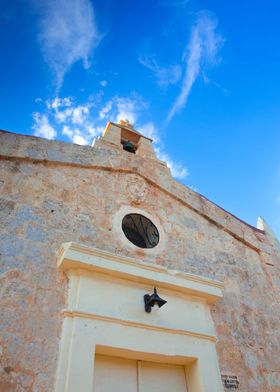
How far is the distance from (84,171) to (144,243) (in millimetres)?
1434

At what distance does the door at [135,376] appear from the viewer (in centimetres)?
316

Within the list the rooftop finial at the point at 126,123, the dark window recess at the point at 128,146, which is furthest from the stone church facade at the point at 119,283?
the rooftop finial at the point at 126,123

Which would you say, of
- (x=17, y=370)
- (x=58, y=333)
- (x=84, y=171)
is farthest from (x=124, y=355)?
(x=84, y=171)

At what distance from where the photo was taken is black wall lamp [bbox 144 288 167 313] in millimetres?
3496

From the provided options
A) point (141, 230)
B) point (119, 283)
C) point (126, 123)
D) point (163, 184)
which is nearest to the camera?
point (119, 283)

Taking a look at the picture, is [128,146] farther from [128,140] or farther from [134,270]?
[134,270]

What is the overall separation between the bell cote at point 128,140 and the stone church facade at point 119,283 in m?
1.28

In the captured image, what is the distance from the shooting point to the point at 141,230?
473 centimetres

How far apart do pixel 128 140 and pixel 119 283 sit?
14.1ft

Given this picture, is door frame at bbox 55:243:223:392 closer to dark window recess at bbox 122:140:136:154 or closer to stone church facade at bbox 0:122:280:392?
stone church facade at bbox 0:122:280:392

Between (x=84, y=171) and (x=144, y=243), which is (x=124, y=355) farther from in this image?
(x=84, y=171)

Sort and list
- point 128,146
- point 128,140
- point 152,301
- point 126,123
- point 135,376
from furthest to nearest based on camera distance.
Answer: point 126,123, point 128,140, point 128,146, point 152,301, point 135,376

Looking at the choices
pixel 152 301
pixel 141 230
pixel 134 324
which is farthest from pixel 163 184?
pixel 134 324

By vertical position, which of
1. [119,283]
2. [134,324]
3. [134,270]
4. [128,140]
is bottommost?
[134,324]
